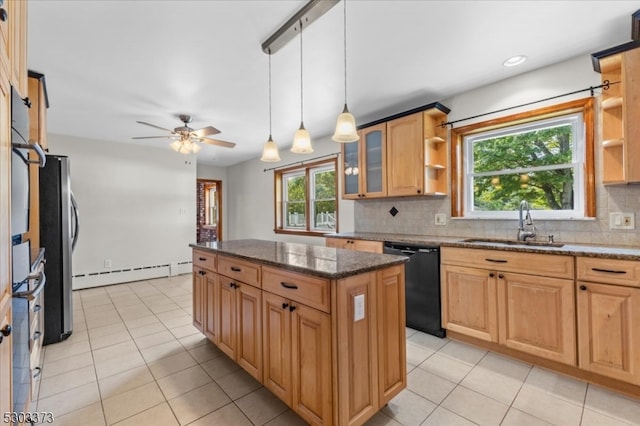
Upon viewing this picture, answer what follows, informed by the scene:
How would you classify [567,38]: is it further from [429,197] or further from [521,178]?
[429,197]

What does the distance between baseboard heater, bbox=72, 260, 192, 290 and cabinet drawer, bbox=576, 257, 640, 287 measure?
559cm

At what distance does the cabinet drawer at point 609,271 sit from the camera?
5.81ft

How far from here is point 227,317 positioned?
7.11ft

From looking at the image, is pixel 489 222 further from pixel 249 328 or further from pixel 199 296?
pixel 199 296

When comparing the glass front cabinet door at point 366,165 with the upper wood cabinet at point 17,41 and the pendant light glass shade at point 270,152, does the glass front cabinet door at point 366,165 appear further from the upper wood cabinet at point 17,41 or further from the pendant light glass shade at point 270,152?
the upper wood cabinet at point 17,41

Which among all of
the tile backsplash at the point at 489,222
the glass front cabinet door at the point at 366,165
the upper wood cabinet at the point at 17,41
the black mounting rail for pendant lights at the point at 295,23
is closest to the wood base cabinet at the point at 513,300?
the tile backsplash at the point at 489,222

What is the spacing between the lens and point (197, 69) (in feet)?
8.21

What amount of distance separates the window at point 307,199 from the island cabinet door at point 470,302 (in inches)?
83.5

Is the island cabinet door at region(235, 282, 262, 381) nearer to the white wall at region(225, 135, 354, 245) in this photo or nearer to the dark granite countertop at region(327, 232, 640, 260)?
the dark granite countertop at region(327, 232, 640, 260)

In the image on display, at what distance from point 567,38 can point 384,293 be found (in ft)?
7.55

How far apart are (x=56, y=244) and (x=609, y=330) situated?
444 centimetres

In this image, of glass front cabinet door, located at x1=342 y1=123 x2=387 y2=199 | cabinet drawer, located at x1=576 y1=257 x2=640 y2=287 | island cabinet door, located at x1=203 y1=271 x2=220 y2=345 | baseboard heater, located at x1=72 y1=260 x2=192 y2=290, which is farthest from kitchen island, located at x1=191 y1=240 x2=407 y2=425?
baseboard heater, located at x1=72 y1=260 x2=192 y2=290

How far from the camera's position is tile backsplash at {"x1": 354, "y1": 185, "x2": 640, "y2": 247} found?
2188 millimetres

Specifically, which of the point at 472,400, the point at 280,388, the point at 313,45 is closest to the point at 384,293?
the point at 280,388
